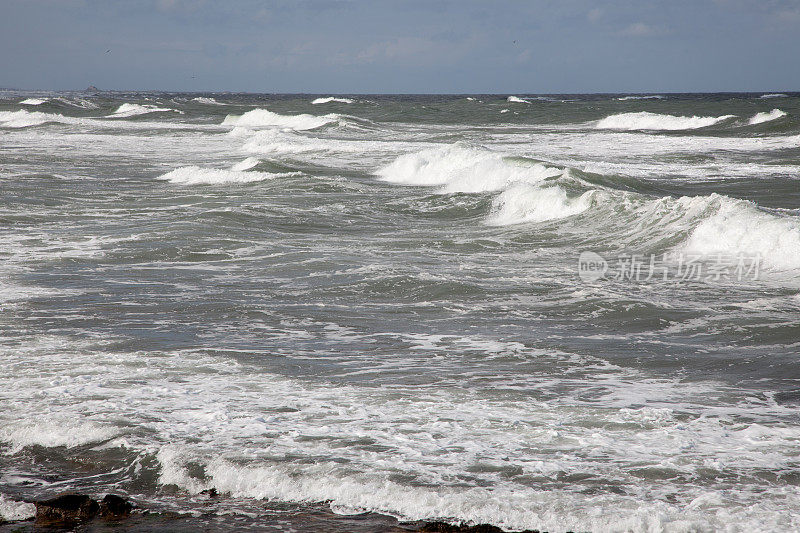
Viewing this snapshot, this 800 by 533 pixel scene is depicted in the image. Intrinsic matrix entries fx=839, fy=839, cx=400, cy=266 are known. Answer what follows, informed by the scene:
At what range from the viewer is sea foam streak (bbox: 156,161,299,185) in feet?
70.3

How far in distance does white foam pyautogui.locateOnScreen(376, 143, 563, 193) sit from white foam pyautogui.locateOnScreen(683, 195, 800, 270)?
683 cm

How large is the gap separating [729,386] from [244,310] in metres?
4.43

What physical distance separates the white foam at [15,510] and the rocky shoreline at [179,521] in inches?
1.3

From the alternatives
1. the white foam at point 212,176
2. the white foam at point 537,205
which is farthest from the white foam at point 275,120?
the white foam at point 537,205

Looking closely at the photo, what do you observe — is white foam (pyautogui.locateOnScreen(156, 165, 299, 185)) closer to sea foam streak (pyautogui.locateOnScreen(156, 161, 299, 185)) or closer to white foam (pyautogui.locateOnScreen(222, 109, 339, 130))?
sea foam streak (pyautogui.locateOnScreen(156, 161, 299, 185))

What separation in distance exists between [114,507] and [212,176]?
1871cm

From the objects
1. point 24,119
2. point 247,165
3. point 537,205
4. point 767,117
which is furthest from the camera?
point 24,119

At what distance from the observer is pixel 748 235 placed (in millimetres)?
11359

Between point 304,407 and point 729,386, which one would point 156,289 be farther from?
point 729,386

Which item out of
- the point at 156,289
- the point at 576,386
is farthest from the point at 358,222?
the point at 576,386

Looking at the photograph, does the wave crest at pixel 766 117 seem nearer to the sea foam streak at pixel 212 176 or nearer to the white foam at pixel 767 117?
the white foam at pixel 767 117

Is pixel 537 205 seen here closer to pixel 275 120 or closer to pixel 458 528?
pixel 458 528

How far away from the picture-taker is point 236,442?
4.68 m

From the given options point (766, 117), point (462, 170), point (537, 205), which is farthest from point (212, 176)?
point (766, 117)
